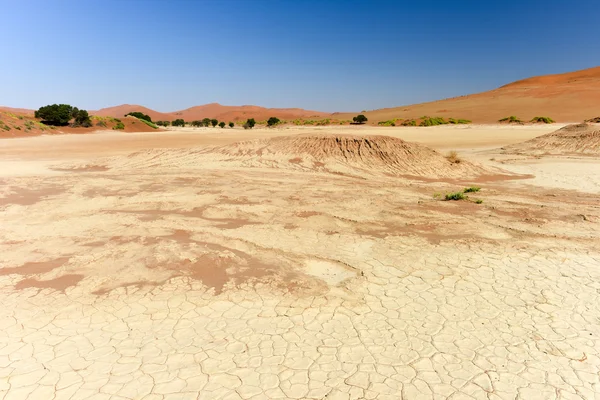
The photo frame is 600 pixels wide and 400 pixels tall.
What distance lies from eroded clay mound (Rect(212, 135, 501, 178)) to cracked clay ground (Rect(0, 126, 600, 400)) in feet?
16.7

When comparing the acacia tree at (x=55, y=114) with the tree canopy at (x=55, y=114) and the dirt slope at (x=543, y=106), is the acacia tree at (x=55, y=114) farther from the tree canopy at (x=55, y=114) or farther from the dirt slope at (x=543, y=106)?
the dirt slope at (x=543, y=106)

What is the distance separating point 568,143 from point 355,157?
12.9 m

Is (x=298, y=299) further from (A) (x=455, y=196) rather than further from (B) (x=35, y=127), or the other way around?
(B) (x=35, y=127)

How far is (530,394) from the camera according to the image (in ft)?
10.6

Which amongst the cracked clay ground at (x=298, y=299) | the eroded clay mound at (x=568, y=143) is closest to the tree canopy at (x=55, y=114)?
the cracked clay ground at (x=298, y=299)

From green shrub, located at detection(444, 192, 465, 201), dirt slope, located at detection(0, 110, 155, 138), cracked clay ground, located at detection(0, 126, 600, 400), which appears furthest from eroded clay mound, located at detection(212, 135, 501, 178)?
dirt slope, located at detection(0, 110, 155, 138)

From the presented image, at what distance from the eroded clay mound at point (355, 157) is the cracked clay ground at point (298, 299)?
5.08 m

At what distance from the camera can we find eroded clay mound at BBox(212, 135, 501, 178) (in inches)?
560

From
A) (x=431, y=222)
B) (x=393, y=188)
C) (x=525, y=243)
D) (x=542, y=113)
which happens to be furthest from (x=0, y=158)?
(x=542, y=113)

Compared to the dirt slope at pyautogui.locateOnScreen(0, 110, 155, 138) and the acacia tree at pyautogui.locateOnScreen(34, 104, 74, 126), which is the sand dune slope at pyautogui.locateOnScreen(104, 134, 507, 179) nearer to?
the dirt slope at pyautogui.locateOnScreen(0, 110, 155, 138)

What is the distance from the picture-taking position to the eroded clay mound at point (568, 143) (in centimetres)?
1875

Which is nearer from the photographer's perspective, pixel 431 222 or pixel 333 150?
pixel 431 222

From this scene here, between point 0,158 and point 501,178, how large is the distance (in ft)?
74.0

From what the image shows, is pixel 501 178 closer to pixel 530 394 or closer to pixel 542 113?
pixel 530 394
